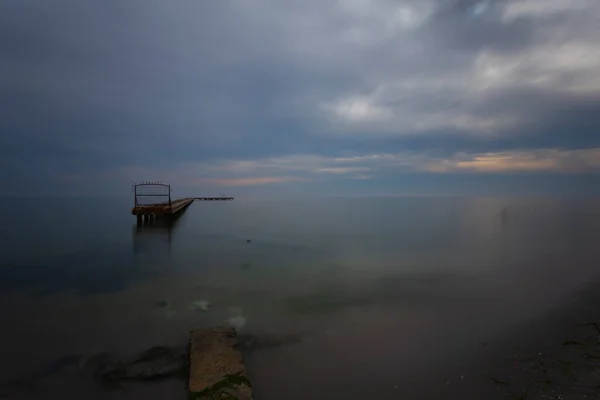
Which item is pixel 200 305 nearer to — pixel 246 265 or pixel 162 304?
pixel 162 304

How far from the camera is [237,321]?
1217cm

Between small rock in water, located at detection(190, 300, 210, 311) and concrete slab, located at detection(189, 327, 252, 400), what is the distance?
15.1 feet

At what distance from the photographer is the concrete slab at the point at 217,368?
6551 millimetres

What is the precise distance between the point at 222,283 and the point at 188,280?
2.27m

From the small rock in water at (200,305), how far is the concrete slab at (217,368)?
4.61m

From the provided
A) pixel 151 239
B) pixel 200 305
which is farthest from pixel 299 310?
pixel 151 239

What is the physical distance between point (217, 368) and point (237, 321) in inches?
195

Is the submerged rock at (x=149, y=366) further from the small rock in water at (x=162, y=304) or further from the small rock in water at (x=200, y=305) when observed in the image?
the small rock in water at (x=162, y=304)

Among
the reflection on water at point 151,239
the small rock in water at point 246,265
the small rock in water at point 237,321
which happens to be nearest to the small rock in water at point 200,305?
the small rock in water at point 237,321

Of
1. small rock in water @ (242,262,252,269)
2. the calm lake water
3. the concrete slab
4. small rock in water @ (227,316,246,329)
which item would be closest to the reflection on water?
the calm lake water

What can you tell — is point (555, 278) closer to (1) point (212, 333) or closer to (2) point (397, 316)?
(2) point (397, 316)

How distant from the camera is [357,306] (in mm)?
14172

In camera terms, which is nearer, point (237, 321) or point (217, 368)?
point (217, 368)

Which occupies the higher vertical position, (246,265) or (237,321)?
(237,321)
